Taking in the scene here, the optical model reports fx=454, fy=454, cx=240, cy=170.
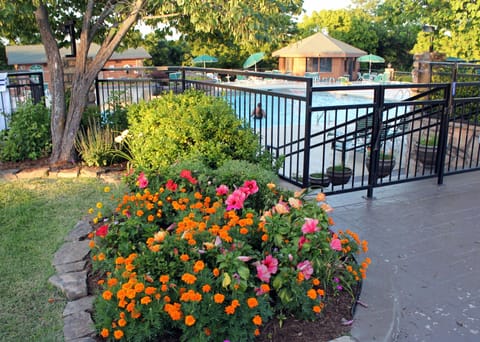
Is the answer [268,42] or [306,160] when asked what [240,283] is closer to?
[306,160]

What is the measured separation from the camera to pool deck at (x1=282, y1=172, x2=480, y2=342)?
2734 millimetres

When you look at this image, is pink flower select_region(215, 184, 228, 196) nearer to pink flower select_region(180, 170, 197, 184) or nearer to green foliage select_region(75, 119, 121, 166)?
pink flower select_region(180, 170, 197, 184)

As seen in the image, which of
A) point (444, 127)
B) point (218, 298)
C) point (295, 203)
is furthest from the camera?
point (444, 127)

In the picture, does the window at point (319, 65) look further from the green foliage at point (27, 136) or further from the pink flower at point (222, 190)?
the pink flower at point (222, 190)

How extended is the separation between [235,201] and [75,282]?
119cm

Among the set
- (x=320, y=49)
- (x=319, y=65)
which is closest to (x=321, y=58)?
A: (x=319, y=65)

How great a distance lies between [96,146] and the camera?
6.14m

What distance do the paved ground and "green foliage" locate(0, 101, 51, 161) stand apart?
13.6 ft

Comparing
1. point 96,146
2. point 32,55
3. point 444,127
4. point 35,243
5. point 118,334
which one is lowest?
point 35,243

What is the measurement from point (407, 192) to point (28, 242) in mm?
3976

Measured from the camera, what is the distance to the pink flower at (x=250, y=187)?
315 cm

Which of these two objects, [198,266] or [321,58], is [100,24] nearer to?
[198,266]

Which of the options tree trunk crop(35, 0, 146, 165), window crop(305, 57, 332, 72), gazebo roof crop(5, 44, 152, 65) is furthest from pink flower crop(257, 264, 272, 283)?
window crop(305, 57, 332, 72)

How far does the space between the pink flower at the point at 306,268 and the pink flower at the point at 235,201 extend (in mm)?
622
